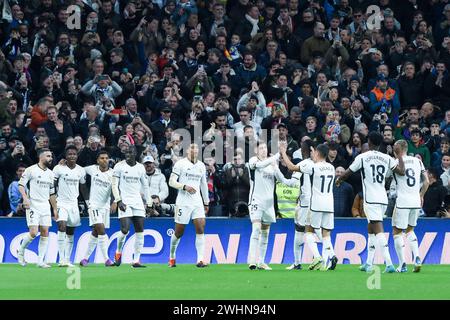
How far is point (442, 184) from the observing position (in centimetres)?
2558

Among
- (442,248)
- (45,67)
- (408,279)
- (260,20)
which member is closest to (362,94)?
(260,20)

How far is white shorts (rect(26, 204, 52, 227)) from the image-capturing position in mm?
23516

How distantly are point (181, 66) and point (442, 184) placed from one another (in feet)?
24.1

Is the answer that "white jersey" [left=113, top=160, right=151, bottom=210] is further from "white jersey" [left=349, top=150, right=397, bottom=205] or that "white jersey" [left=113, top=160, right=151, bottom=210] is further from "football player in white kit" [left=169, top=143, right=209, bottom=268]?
"white jersey" [left=349, top=150, right=397, bottom=205]

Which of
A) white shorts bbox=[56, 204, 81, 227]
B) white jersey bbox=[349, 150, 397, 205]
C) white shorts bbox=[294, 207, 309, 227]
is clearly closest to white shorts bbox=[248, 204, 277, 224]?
white shorts bbox=[294, 207, 309, 227]

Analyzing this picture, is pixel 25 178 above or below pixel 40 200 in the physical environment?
above

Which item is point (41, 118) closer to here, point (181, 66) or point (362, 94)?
point (181, 66)

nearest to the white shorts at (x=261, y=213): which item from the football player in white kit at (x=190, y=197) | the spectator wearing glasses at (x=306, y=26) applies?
the football player in white kit at (x=190, y=197)

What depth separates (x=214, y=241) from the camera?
83.1ft

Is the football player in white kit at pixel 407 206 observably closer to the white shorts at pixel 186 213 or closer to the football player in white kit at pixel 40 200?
the white shorts at pixel 186 213

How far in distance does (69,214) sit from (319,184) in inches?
210

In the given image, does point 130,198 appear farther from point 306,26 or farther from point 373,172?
point 306,26

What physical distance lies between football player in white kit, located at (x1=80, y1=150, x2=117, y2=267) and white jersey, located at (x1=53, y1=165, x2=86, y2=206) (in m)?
0.33

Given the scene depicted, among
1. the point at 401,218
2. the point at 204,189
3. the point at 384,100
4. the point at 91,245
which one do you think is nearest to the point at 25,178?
the point at 91,245
